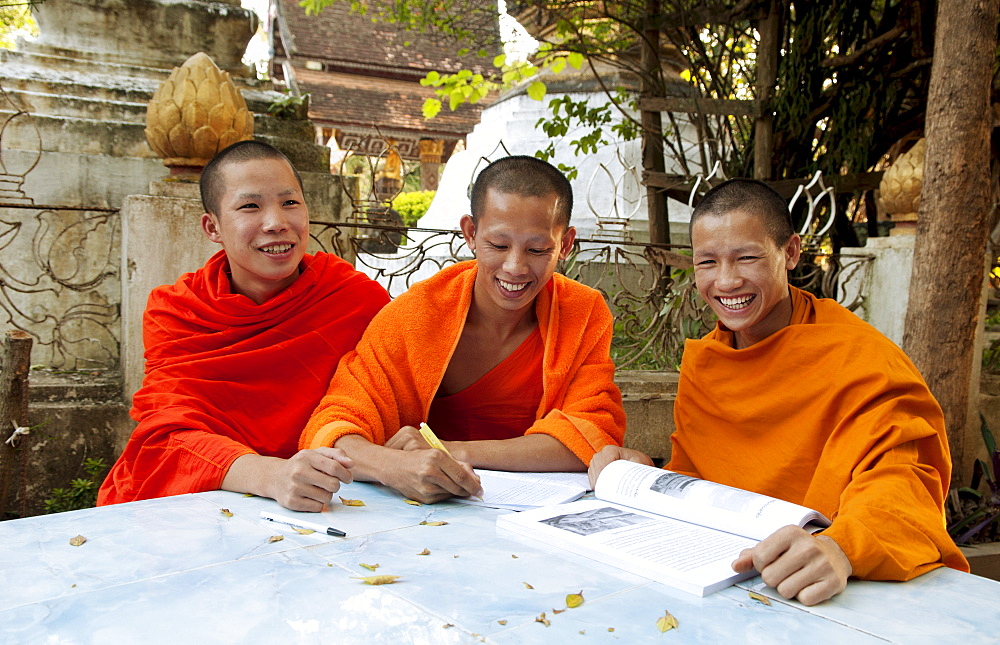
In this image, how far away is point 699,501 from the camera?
1.86m

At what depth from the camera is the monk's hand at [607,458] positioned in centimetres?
221

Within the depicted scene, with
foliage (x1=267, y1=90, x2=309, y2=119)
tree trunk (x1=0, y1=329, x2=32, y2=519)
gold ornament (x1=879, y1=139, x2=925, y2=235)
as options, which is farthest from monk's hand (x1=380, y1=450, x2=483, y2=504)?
foliage (x1=267, y1=90, x2=309, y2=119)

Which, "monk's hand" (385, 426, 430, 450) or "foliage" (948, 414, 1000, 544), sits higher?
"monk's hand" (385, 426, 430, 450)

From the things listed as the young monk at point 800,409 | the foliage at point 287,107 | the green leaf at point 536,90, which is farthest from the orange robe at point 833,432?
the foliage at point 287,107

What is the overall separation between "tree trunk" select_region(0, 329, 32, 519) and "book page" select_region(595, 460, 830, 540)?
2.35m

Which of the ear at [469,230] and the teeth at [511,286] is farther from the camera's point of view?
the ear at [469,230]

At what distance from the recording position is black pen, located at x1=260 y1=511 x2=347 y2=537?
1683mm

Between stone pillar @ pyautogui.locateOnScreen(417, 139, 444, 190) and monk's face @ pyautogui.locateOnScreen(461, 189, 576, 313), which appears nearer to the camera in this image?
monk's face @ pyautogui.locateOnScreen(461, 189, 576, 313)

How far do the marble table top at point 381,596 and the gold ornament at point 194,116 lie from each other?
8.52 feet

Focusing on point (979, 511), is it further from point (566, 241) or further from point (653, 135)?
point (653, 135)

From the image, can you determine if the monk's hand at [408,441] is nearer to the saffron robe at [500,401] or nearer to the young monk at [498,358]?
the young monk at [498,358]

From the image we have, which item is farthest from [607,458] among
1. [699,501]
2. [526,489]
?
[699,501]

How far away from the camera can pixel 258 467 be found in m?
2.06

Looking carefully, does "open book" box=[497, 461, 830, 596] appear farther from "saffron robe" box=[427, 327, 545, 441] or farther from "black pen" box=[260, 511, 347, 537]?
"saffron robe" box=[427, 327, 545, 441]
